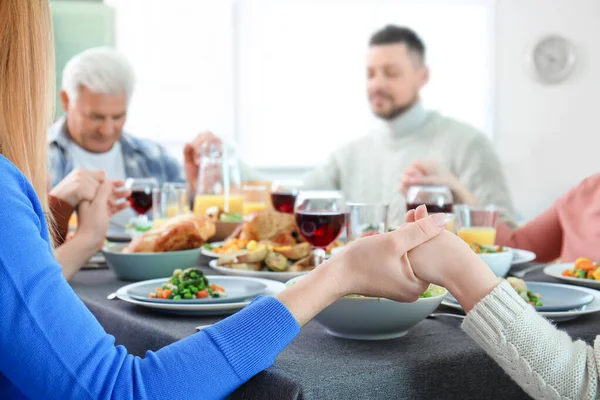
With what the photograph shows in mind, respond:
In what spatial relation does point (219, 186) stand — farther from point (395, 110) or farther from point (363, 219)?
point (395, 110)

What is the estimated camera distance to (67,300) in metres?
0.73

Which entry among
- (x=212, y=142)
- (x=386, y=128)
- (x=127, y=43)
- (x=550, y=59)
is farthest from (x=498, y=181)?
(x=127, y=43)

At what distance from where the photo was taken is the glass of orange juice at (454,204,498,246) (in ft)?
5.28

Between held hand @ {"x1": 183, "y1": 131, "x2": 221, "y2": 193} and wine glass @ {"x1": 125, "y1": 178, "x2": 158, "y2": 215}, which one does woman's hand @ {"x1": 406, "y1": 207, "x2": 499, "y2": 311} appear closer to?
wine glass @ {"x1": 125, "y1": 178, "x2": 158, "y2": 215}

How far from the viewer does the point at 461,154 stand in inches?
146

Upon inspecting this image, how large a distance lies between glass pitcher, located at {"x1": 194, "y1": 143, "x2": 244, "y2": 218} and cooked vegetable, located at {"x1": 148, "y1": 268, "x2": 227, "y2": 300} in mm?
970

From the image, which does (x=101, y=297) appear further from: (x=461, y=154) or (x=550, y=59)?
(x=550, y=59)

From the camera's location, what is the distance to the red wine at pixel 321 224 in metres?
1.34

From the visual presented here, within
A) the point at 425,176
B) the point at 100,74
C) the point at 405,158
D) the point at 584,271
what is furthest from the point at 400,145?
the point at 584,271

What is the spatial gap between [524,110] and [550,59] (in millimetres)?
491

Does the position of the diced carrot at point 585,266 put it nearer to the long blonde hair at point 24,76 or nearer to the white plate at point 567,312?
the white plate at point 567,312

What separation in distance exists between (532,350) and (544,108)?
17.5 ft

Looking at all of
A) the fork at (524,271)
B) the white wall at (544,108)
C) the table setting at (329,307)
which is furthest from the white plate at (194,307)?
the white wall at (544,108)

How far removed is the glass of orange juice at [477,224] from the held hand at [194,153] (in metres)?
1.42
